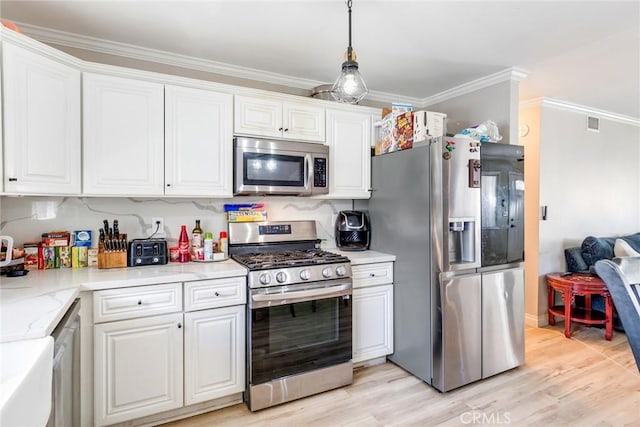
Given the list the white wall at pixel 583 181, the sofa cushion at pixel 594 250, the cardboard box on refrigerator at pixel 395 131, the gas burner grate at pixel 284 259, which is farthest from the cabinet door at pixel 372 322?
the sofa cushion at pixel 594 250

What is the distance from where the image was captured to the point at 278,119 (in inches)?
104

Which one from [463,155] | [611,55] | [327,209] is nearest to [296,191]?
[327,209]

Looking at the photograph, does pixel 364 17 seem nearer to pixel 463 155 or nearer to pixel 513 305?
pixel 463 155

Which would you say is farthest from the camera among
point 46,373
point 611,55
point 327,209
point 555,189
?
point 555,189

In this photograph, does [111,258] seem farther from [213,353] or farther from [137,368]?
[213,353]

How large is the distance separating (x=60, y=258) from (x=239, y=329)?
1.22m

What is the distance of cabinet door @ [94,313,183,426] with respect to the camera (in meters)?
1.89

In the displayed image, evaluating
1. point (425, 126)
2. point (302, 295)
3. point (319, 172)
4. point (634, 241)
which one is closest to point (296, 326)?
point (302, 295)

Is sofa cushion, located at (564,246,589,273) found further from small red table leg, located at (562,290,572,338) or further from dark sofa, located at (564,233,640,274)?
small red table leg, located at (562,290,572,338)

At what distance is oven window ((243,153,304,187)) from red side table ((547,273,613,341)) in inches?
113

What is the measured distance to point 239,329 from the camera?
2209 millimetres

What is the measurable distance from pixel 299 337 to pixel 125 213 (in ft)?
4.89

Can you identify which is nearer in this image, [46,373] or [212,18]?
[46,373]

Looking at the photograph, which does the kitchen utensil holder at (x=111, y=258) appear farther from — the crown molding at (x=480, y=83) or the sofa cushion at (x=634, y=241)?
the sofa cushion at (x=634, y=241)
